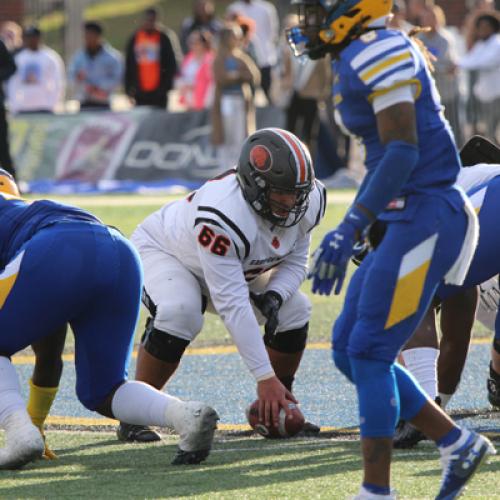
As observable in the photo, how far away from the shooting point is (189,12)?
149 feet

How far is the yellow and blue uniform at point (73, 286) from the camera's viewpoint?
4922 millimetres

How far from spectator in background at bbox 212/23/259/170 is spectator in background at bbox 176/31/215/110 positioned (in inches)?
58.6

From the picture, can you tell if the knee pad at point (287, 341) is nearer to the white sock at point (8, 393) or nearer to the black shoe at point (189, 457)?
the black shoe at point (189, 457)

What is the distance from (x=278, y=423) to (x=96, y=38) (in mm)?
12238

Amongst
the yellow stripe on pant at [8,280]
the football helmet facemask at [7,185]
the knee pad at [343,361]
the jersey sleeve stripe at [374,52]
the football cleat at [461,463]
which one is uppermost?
the jersey sleeve stripe at [374,52]

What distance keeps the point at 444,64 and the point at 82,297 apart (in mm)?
10923

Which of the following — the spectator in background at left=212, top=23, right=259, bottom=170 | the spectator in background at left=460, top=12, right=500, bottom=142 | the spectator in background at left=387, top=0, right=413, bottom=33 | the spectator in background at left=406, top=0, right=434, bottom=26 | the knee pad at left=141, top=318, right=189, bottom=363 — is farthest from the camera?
the spectator in background at left=460, top=12, right=500, bottom=142

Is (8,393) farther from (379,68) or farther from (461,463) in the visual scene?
(379,68)

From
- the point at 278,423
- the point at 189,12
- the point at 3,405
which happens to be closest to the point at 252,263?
the point at 278,423

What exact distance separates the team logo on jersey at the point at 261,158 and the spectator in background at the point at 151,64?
1182 cm

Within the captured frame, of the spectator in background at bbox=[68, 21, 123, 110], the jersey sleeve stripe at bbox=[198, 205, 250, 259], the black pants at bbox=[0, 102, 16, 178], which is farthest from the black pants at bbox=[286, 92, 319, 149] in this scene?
the jersey sleeve stripe at bbox=[198, 205, 250, 259]

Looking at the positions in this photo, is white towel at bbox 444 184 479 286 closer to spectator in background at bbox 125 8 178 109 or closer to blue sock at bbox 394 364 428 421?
blue sock at bbox 394 364 428 421

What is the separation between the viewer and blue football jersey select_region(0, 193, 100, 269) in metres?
5.05

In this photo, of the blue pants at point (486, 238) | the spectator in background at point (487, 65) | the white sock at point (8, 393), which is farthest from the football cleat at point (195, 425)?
the spectator in background at point (487, 65)
